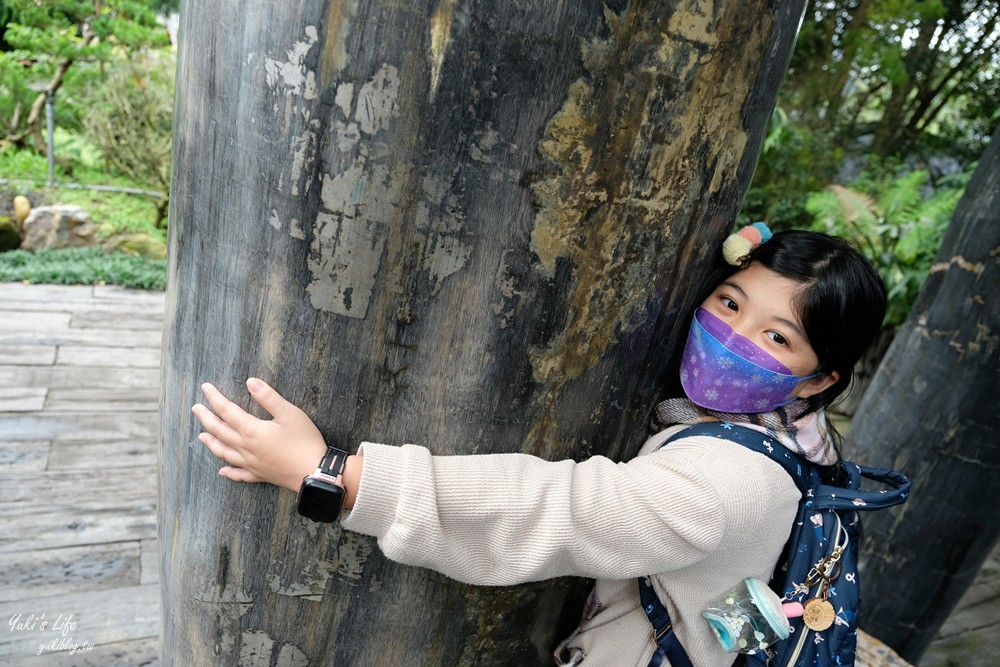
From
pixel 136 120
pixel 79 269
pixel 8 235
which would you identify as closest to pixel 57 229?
pixel 8 235

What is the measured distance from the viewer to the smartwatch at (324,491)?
83cm

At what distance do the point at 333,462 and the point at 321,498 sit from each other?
0.05 metres

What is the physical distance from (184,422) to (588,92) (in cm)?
69

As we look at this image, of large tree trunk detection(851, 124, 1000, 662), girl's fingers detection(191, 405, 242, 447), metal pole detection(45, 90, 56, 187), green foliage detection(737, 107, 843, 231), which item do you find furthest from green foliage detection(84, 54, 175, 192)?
girl's fingers detection(191, 405, 242, 447)

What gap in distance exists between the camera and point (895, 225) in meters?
6.57

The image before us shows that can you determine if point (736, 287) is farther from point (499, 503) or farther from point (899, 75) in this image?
point (899, 75)

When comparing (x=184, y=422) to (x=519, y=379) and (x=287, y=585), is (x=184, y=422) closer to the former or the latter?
(x=287, y=585)

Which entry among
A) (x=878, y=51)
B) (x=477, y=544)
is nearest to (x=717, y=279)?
(x=477, y=544)

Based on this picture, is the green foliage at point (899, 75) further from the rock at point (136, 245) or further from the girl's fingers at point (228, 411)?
the girl's fingers at point (228, 411)

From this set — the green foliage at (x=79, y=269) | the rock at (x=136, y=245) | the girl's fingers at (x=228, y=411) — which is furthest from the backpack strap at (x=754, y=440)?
the rock at (x=136, y=245)

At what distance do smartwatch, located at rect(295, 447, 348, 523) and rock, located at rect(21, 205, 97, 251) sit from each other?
6.74m

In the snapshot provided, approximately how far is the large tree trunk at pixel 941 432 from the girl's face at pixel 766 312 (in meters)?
1.39

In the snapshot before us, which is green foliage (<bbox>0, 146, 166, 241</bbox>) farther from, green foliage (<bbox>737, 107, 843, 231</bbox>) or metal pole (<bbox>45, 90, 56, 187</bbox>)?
green foliage (<bbox>737, 107, 843, 231</bbox>)

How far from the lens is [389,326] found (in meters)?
0.83
